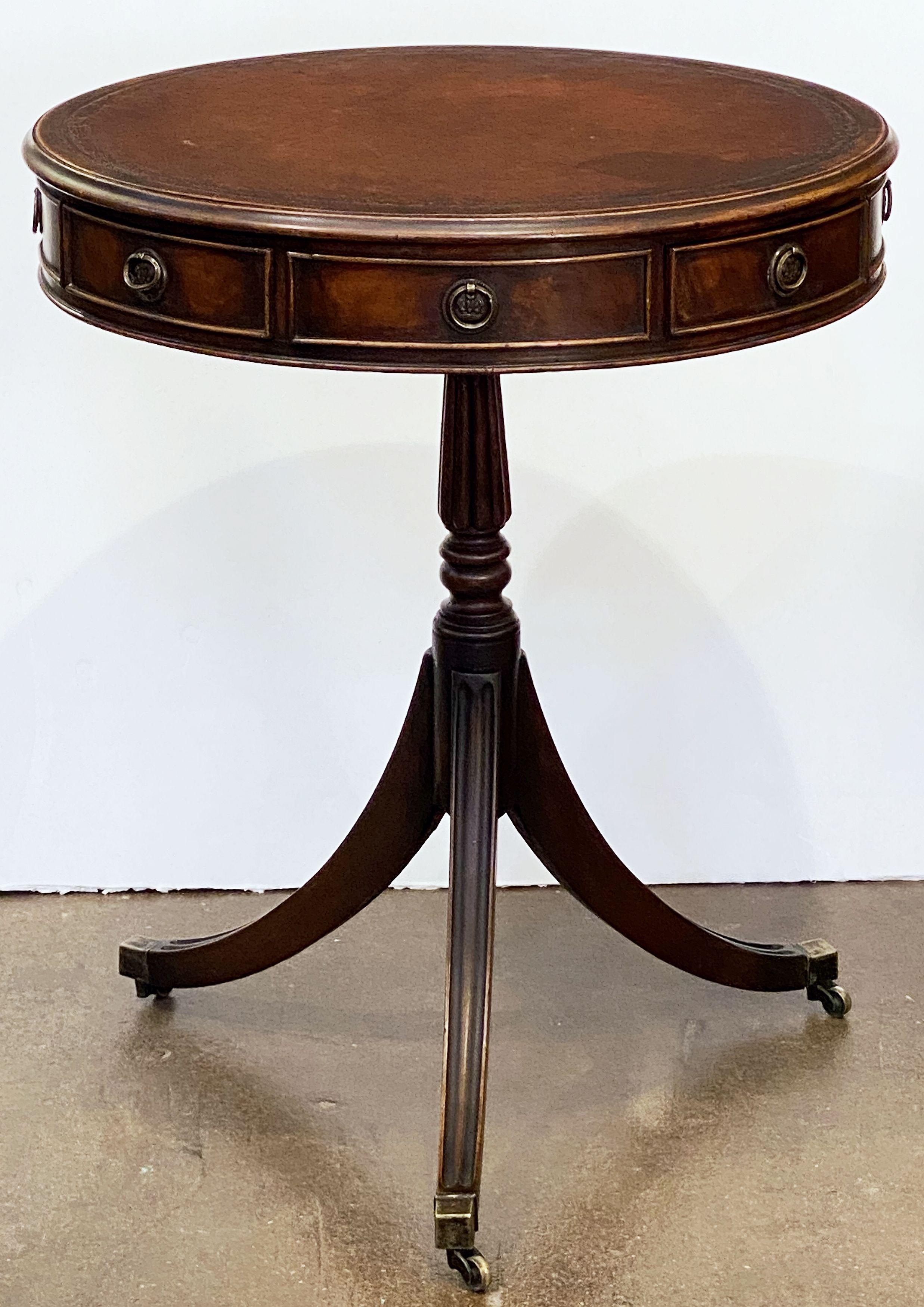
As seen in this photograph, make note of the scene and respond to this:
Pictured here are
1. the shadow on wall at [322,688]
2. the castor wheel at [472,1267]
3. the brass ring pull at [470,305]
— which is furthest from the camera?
the shadow on wall at [322,688]

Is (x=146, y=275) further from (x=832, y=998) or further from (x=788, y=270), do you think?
(x=832, y=998)

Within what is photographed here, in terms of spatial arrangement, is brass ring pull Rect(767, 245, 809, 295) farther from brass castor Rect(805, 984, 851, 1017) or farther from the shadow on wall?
brass castor Rect(805, 984, 851, 1017)

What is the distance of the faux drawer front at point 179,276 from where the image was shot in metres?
1.31

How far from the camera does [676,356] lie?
1325mm

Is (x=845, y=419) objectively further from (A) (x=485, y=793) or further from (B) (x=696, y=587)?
(A) (x=485, y=793)

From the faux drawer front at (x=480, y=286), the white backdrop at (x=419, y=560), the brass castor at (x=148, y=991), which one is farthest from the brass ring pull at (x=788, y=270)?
the brass castor at (x=148, y=991)

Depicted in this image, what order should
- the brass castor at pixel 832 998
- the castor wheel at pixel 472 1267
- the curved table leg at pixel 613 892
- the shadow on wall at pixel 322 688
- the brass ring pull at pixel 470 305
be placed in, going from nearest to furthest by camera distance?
1. the brass ring pull at pixel 470 305
2. the castor wheel at pixel 472 1267
3. the curved table leg at pixel 613 892
4. the brass castor at pixel 832 998
5. the shadow on wall at pixel 322 688

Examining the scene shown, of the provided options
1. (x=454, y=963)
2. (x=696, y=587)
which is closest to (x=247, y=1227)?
(x=454, y=963)

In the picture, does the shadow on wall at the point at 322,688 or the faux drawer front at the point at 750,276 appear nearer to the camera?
the faux drawer front at the point at 750,276

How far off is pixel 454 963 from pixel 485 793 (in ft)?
0.55

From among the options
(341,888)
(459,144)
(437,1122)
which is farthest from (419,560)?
(459,144)

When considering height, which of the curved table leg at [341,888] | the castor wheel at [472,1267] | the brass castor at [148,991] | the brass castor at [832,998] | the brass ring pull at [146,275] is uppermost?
the brass ring pull at [146,275]

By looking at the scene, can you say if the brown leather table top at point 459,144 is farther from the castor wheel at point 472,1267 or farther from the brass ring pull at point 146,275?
the castor wheel at point 472,1267

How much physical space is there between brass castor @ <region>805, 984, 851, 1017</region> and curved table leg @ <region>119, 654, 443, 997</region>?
508 millimetres
